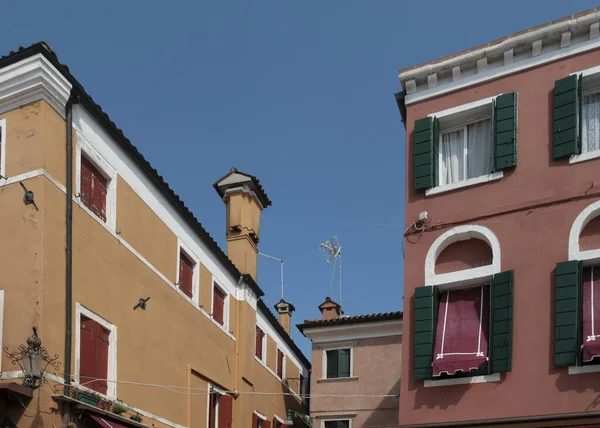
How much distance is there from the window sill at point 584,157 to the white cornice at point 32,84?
28.2 feet

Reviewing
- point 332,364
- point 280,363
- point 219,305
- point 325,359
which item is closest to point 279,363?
point 280,363

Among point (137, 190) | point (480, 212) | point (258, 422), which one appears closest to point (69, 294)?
point (137, 190)

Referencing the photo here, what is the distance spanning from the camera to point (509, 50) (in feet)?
46.1

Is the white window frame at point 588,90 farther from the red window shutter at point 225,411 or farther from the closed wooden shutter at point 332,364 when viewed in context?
the closed wooden shutter at point 332,364

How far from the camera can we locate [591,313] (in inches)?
476

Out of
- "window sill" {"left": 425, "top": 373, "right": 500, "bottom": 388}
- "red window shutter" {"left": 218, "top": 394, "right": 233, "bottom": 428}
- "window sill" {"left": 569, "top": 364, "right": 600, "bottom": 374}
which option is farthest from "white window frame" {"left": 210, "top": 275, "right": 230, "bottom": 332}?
"window sill" {"left": 569, "top": 364, "right": 600, "bottom": 374}

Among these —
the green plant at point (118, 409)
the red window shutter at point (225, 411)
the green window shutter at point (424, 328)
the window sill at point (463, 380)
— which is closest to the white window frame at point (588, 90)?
the green window shutter at point (424, 328)

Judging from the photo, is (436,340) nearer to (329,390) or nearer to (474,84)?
(474,84)

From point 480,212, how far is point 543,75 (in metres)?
2.51

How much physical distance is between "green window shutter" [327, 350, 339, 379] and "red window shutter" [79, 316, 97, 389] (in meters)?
13.5

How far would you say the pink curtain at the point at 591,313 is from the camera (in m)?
11.6

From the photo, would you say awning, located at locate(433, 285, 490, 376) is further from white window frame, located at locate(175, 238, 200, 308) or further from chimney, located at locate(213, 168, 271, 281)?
chimney, located at locate(213, 168, 271, 281)

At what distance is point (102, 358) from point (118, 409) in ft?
3.17

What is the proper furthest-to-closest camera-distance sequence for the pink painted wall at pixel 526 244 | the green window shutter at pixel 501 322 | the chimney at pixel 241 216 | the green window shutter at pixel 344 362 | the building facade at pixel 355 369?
the green window shutter at pixel 344 362 → the building facade at pixel 355 369 → the chimney at pixel 241 216 → the green window shutter at pixel 501 322 → the pink painted wall at pixel 526 244
